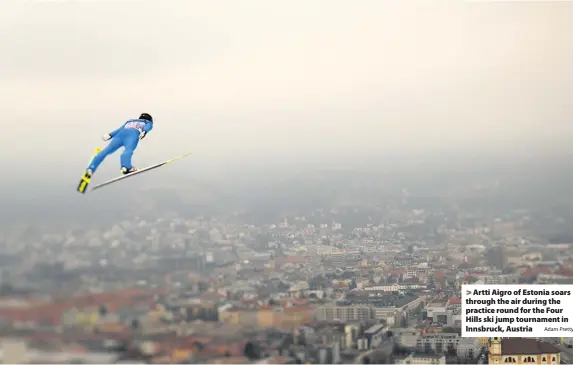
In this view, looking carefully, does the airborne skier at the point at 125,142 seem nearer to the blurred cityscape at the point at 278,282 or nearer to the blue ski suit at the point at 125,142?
the blue ski suit at the point at 125,142

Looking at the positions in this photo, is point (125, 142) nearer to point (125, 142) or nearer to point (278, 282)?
point (125, 142)

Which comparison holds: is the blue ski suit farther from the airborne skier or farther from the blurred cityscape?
the blurred cityscape

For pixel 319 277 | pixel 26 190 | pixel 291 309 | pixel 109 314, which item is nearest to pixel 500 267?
pixel 319 277

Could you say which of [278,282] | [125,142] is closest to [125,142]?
[125,142]

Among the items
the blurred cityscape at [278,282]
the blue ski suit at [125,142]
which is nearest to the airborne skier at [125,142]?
the blue ski suit at [125,142]

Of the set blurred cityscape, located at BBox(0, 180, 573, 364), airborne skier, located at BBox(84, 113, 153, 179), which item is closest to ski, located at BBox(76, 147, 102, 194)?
airborne skier, located at BBox(84, 113, 153, 179)
